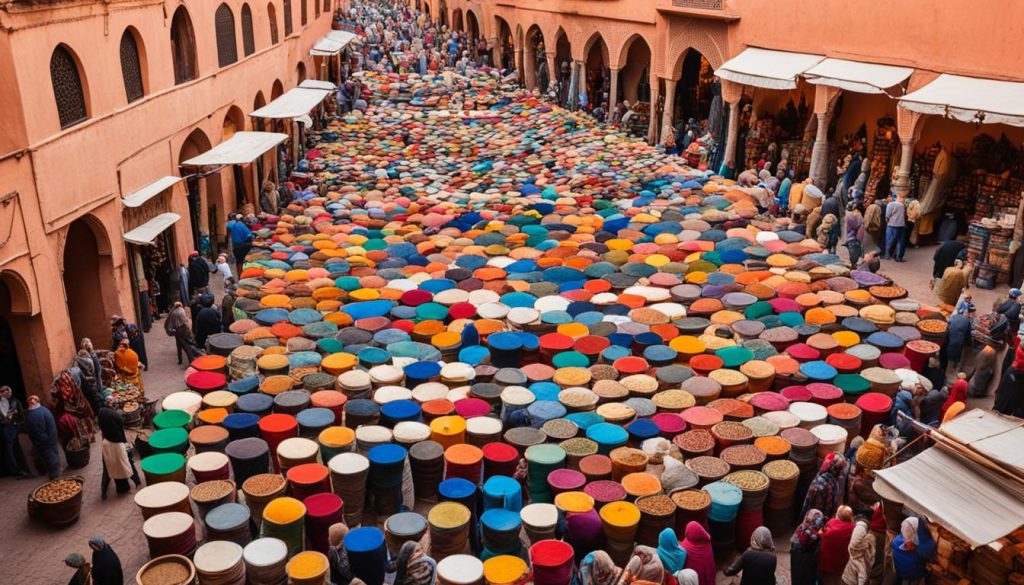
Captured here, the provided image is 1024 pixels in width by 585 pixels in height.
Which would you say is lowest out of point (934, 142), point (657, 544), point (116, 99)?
point (657, 544)

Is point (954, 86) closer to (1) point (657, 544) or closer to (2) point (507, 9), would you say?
(1) point (657, 544)

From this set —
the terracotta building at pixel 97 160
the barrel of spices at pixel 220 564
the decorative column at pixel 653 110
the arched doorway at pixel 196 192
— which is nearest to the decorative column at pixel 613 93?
the decorative column at pixel 653 110

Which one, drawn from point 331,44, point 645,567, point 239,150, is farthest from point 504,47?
point 645,567

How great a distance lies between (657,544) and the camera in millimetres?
8820

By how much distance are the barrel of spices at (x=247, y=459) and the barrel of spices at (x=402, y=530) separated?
1751mm

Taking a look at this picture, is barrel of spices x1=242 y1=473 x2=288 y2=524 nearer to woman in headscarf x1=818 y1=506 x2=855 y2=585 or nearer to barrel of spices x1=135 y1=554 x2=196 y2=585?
barrel of spices x1=135 y1=554 x2=196 y2=585

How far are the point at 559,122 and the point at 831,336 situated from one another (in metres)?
14.5

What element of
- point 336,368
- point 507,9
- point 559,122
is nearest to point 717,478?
point 336,368

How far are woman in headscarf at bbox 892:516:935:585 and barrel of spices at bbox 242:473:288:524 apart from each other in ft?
19.5

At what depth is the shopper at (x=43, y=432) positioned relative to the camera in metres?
10.4

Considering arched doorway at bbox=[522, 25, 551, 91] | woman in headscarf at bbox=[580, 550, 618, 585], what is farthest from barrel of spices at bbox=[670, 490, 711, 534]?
arched doorway at bbox=[522, 25, 551, 91]

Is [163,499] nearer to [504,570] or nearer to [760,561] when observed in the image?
[504,570]

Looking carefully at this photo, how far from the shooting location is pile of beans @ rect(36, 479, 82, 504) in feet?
31.9

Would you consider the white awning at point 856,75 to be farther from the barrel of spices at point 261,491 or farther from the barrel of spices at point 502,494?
the barrel of spices at point 261,491
